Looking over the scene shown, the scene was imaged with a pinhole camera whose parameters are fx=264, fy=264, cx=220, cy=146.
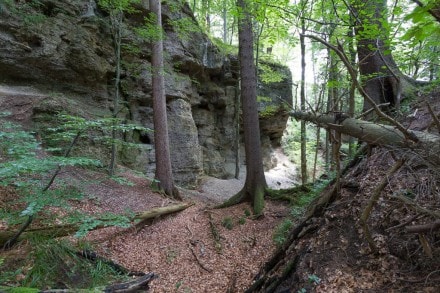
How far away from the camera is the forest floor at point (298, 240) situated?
3090 millimetres

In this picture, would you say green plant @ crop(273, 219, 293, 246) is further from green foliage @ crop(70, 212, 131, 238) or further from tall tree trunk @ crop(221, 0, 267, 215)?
green foliage @ crop(70, 212, 131, 238)

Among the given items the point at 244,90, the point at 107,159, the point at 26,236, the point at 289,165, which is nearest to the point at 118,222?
the point at 26,236

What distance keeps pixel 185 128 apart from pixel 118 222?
403 inches

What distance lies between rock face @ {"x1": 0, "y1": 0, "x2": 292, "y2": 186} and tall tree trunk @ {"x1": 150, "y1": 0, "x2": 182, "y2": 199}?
101 cm

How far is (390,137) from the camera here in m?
3.28

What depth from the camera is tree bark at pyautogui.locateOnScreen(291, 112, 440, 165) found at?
2.79m

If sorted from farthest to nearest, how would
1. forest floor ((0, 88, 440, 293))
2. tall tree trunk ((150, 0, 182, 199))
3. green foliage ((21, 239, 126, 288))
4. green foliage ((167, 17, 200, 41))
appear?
green foliage ((167, 17, 200, 41)) < tall tree trunk ((150, 0, 182, 199)) < green foliage ((21, 239, 126, 288)) < forest floor ((0, 88, 440, 293))

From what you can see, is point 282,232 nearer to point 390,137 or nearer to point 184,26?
point 390,137

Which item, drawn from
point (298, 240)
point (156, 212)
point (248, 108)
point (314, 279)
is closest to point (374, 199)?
point (314, 279)

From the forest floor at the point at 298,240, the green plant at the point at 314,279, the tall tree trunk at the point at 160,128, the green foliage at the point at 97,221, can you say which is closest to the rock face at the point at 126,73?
the tall tree trunk at the point at 160,128

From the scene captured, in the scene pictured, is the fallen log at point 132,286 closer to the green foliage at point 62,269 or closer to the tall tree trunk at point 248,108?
the green foliage at point 62,269

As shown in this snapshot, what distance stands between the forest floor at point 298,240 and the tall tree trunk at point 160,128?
0.66 meters

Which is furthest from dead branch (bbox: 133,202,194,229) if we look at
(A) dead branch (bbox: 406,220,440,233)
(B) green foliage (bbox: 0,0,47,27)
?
(B) green foliage (bbox: 0,0,47,27)

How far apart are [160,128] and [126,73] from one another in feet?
14.3
